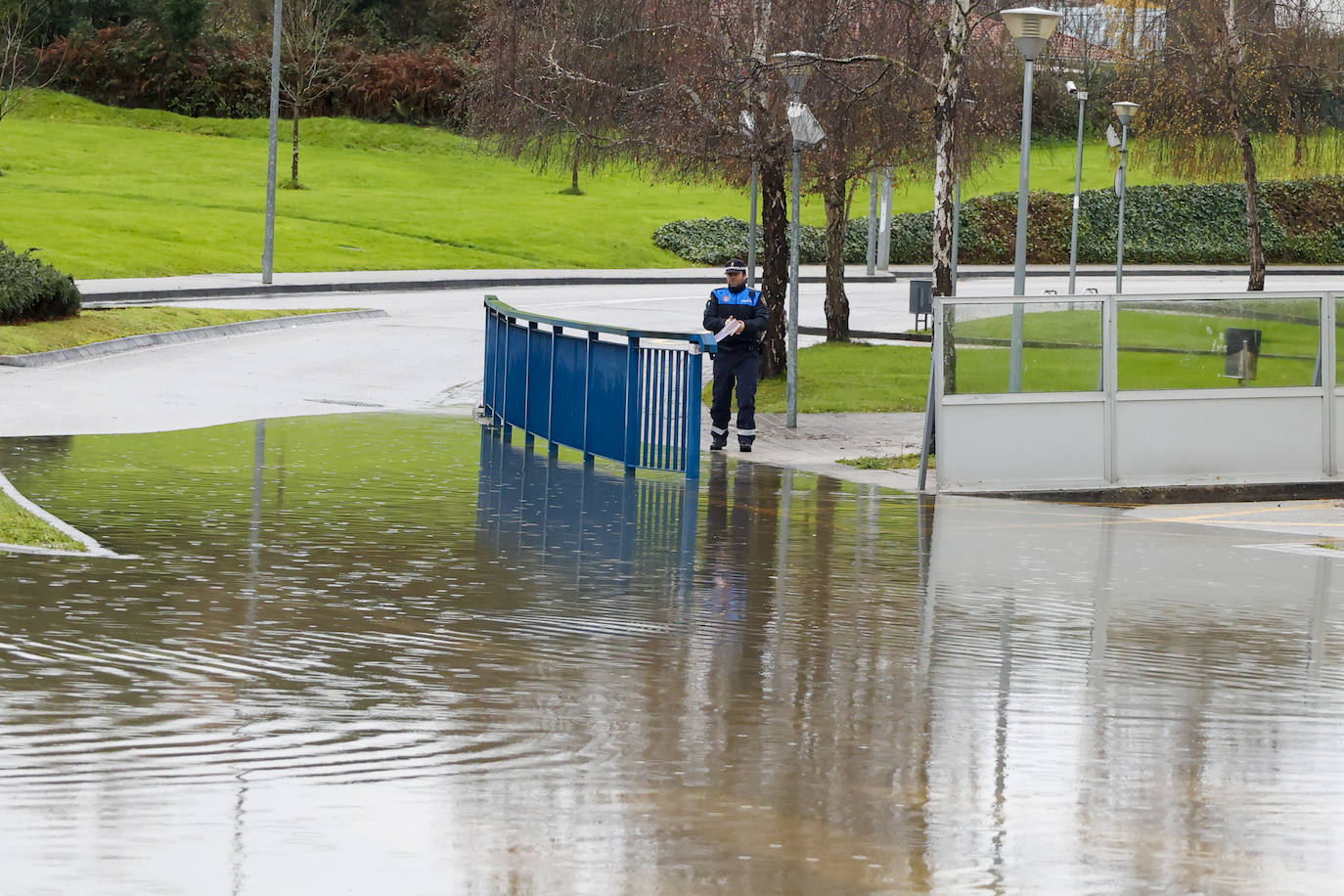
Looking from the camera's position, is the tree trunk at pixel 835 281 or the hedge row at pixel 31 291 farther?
the tree trunk at pixel 835 281

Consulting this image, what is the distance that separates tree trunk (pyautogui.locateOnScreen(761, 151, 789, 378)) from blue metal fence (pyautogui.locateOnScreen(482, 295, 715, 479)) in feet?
18.9

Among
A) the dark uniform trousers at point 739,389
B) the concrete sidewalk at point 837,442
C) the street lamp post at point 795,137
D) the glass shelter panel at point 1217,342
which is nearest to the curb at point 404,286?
the concrete sidewalk at point 837,442

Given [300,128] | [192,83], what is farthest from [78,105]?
[300,128]

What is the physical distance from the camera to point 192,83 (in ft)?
232

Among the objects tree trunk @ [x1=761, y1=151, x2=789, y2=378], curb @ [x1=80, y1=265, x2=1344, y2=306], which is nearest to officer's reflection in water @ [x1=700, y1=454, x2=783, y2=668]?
tree trunk @ [x1=761, y1=151, x2=789, y2=378]

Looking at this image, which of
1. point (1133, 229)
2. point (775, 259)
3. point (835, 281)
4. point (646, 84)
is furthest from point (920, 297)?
point (1133, 229)

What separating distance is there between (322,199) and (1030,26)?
39.8 meters

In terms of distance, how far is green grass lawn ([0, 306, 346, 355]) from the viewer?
21828 mm

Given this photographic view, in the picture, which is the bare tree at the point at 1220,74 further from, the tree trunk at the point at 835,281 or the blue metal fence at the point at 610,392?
the blue metal fence at the point at 610,392

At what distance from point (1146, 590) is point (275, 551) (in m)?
→ 4.75

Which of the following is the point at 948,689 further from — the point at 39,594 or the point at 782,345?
the point at 782,345

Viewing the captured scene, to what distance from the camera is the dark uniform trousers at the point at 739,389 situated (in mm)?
16672

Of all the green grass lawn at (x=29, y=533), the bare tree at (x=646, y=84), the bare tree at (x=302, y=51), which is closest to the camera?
the green grass lawn at (x=29, y=533)

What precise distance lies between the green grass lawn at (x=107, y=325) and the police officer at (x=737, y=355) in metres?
8.81
